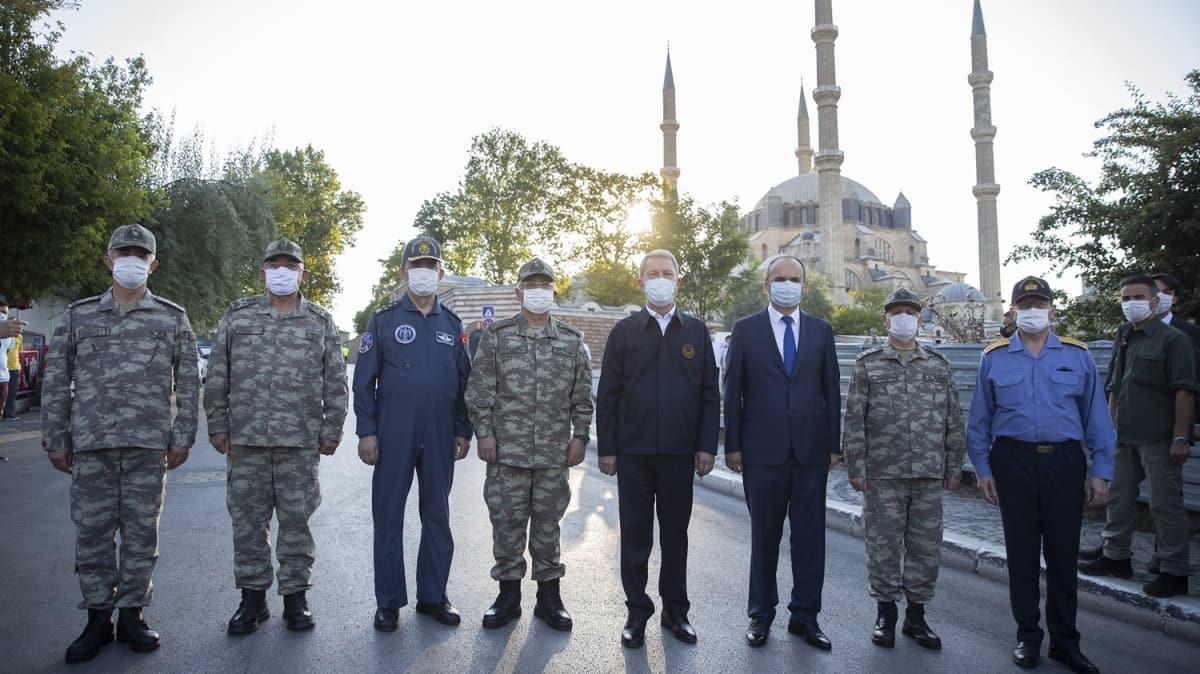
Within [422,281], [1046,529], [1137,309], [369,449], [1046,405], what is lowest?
[1046,529]

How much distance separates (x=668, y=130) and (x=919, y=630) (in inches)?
2560

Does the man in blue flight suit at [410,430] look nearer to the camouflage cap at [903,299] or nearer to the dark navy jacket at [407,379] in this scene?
the dark navy jacket at [407,379]

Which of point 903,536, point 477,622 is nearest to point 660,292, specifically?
Result: point 903,536

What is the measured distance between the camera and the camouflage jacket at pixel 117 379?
13.2ft

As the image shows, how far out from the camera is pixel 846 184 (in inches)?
4151

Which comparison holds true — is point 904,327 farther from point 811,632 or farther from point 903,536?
point 811,632

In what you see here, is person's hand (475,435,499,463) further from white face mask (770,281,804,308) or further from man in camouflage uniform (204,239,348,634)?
white face mask (770,281,804,308)

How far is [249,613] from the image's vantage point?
164 inches

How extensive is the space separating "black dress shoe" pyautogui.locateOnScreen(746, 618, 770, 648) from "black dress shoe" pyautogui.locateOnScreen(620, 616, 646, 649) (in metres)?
0.56

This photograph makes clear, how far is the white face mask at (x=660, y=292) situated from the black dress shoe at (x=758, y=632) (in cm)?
182

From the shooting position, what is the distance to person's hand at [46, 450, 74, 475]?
4.04 m

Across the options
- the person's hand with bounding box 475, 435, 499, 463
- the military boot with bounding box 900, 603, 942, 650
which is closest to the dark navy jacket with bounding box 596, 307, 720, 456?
the person's hand with bounding box 475, 435, 499, 463

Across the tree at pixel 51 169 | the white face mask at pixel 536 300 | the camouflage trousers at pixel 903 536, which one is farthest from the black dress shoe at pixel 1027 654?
the tree at pixel 51 169

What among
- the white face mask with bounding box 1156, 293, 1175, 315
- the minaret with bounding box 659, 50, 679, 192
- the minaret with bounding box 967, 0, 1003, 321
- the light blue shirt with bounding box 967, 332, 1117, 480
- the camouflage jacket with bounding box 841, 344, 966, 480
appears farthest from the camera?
the minaret with bounding box 659, 50, 679, 192
